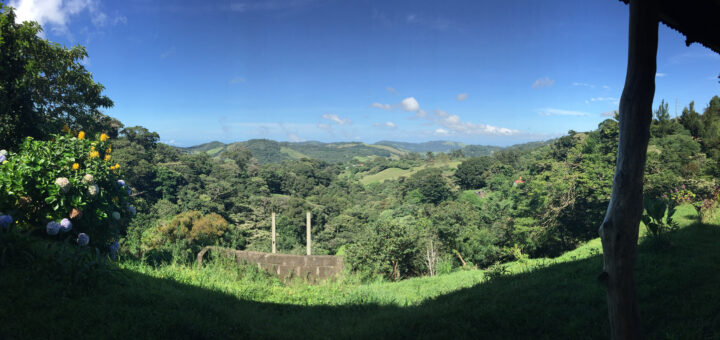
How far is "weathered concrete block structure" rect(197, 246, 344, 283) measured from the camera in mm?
7394

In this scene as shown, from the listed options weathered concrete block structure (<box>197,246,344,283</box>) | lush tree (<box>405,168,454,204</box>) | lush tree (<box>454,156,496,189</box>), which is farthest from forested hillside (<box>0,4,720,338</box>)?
lush tree (<box>454,156,496,189</box>)

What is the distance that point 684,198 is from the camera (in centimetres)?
1086

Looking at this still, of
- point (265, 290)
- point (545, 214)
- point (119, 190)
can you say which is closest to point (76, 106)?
point (119, 190)

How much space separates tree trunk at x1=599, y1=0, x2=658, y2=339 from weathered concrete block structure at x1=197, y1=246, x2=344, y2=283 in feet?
22.3

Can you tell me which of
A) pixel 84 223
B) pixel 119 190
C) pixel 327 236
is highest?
pixel 119 190

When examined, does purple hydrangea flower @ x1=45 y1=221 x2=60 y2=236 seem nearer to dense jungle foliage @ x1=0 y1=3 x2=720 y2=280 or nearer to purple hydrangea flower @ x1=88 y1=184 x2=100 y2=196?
dense jungle foliage @ x1=0 y1=3 x2=720 y2=280

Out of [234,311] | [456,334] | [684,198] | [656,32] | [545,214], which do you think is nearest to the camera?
[656,32]

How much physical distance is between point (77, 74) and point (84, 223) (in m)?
9.73

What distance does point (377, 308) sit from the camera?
16.3ft

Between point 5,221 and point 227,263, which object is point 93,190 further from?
point 227,263

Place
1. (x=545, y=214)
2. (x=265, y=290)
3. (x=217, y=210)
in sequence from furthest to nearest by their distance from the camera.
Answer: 1. (x=217, y=210)
2. (x=545, y=214)
3. (x=265, y=290)

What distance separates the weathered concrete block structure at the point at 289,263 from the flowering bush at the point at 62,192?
2.09 meters

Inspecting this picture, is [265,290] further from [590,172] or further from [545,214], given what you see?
[590,172]

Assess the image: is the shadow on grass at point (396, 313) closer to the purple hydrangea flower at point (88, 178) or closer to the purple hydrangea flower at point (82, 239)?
the purple hydrangea flower at point (82, 239)
